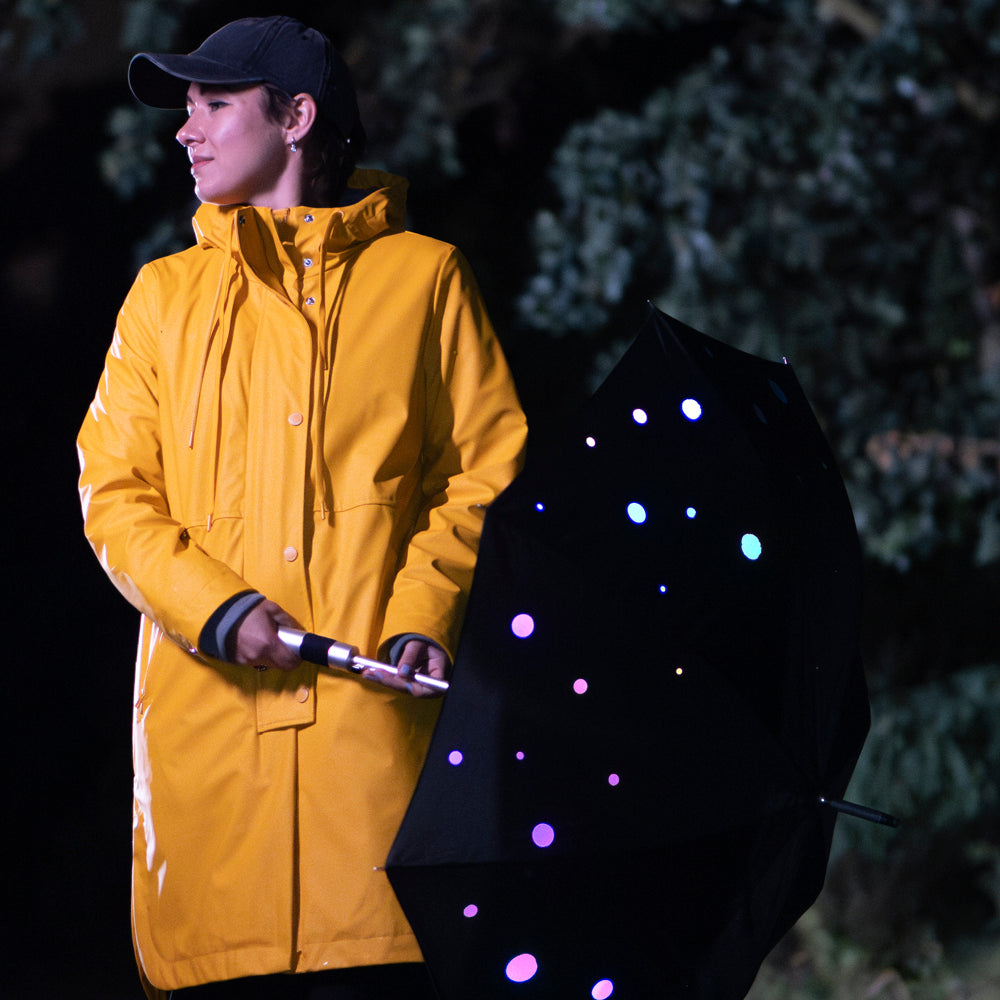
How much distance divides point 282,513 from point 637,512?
0.43 meters

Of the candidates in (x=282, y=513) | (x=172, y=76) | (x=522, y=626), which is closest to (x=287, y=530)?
(x=282, y=513)

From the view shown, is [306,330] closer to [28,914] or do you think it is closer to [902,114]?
[28,914]

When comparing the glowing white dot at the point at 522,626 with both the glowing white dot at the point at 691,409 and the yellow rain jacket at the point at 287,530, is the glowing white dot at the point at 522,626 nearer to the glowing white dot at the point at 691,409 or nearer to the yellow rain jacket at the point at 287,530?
the yellow rain jacket at the point at 287,530

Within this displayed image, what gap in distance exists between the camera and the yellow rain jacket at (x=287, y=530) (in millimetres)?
1595

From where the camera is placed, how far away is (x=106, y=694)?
3.64 m

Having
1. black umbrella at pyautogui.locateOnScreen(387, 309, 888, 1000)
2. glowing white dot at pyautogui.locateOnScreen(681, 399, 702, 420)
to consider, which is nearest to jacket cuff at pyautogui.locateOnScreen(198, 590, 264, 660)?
black umbrella at pyautogui.locateOnScreen(387, 309, 888, 1000)

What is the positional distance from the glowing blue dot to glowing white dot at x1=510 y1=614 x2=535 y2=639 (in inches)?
11.4

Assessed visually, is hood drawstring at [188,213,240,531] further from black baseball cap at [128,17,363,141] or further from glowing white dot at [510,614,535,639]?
glowing white dot at [510,614,535,639]

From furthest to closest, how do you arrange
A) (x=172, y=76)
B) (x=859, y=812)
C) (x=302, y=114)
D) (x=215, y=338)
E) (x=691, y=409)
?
1. (x=172, y=76)
2. (x=302, y=114)
3. (x=215, y=338)
4. (x=691, y=409)
5. (x=859, y=812)

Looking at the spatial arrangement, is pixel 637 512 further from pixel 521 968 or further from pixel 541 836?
pixel 521 968

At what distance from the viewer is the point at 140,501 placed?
1694 millimetres

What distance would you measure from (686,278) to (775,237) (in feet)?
0.91

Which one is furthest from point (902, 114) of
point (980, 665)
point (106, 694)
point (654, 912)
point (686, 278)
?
point (654, 912)

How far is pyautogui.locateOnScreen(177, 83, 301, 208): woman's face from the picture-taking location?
5.86ft
